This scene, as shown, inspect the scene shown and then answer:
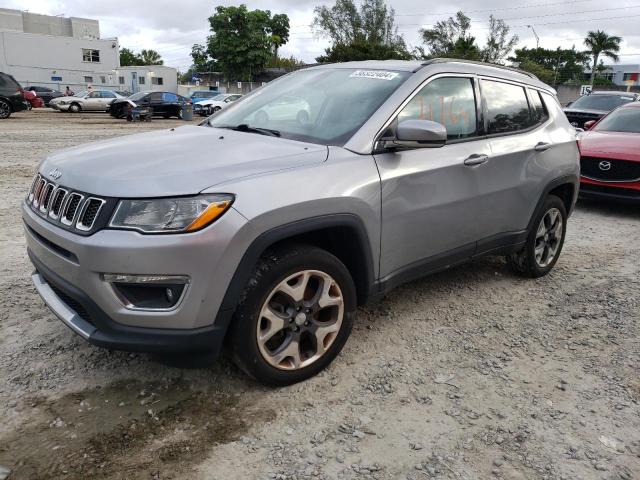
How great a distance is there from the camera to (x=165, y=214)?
2463 millimetres

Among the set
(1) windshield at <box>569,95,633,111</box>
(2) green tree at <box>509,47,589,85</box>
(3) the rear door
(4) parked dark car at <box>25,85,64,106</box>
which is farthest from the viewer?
(2) green tree at <box>509,47,589,85</box>

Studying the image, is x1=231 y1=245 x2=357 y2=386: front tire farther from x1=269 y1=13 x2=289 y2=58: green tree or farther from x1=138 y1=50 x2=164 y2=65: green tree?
x1=138 y1=50 x2=164 y2=65: green tree

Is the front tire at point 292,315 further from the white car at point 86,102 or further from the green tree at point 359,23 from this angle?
the green tree at point 359,23

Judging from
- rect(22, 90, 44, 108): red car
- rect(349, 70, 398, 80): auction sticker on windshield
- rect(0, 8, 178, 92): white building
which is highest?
rect(0, 8, 178, 92): white building

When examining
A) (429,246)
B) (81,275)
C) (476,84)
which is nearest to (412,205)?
(429,246)

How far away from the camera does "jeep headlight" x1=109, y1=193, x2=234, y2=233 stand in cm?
245

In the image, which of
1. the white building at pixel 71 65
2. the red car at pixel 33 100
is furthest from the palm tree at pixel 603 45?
the red car at pixel 33 100

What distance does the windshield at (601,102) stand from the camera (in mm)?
13711

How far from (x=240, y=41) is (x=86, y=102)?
1084 inches

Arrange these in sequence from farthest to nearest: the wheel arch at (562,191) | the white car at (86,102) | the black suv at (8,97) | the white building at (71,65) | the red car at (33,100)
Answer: the white building at (71,65), the red car at (33,100), the white car at (86,102), the black suv at (8,97), the wheel arch at (562,191)

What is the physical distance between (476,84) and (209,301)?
2560mm

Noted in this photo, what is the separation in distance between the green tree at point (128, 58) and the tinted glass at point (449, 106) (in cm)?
9785

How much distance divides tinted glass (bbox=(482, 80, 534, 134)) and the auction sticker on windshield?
2.78 ft

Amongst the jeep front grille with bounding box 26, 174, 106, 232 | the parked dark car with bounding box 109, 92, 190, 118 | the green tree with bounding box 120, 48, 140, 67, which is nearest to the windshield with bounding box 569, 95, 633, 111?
the jeep front grille with bounding box 26, 174, 106, 232
